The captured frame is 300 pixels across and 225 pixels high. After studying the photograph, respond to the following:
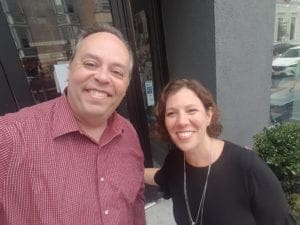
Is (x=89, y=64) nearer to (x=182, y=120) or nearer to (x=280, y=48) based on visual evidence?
(x=182, y=120)

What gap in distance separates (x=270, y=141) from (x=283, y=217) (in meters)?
1.31

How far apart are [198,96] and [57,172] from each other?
37.1 inches

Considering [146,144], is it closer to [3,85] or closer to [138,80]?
[138,80]

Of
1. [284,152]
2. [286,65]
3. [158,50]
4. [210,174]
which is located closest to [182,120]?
[210,174]

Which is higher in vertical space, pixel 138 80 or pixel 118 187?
pixel 138 80

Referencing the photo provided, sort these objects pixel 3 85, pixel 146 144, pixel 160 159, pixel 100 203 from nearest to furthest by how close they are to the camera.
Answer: pixel 100 203 → pixel 3 85 → pixel 146 144 → pixel 160 159

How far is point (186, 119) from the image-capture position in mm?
1635

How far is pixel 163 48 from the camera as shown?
138 inches

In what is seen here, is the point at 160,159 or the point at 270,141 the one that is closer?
the point at 270,141

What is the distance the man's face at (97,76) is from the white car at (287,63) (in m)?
3.24

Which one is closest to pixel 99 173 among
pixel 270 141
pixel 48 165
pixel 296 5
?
pixel 48 165

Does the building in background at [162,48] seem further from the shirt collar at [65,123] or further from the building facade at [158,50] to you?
the shirt collar at [65,123]

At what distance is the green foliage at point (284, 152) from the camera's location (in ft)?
8.71

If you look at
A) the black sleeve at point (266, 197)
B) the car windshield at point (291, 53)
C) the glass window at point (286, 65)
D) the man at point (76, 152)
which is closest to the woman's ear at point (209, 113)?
the black sleeve at point (266, 197)
